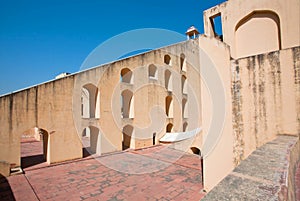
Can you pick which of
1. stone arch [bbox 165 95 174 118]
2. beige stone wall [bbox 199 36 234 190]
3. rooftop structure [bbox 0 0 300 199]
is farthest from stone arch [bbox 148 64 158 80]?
beige stone wall [bbox 199 36 234 190]

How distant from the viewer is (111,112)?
1138 cm

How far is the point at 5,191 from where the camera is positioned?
228 inches

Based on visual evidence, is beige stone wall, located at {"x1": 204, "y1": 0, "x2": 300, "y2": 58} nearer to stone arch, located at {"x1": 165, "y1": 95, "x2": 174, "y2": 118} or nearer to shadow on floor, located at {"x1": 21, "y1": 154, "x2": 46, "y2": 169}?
stone arch, located at {"x1": 165, "y1": 95, "x2": 174, "y2": 118}

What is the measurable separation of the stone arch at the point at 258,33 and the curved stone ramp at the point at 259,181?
5.98 metres

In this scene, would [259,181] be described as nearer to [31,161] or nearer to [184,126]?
[31,161]

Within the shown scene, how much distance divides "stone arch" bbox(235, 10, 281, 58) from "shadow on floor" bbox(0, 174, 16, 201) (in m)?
10.2

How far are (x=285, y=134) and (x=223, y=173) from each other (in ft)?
6.09

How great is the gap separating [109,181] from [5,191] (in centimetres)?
328

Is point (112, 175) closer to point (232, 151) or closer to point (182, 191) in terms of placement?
point (182, 191)

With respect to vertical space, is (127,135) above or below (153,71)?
below

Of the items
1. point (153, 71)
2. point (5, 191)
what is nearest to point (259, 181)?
point (5, 191)

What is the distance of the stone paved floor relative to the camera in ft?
18.2

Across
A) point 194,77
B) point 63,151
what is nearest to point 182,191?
point 63,151

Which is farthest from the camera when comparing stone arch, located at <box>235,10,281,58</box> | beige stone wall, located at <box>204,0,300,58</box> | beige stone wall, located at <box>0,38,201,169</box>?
beige stone wall, located at <box>0,38,201,169</box>
